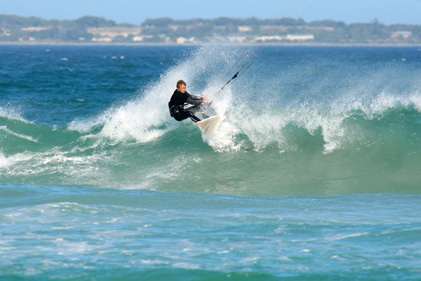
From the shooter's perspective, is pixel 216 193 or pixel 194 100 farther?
pixel 194 100

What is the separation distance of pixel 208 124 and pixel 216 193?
262 cm

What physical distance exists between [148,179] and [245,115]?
11.5ft

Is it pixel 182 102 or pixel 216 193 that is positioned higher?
pixel 182 102

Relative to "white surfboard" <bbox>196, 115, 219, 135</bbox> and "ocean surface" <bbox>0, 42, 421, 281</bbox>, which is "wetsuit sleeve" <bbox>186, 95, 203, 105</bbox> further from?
"ocean surface" <bbox>0, 42, 421, 281</bbox>

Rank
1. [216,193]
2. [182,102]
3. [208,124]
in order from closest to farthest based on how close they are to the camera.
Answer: [216,193] → [182,102] → [208,124]

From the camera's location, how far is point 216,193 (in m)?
9.43

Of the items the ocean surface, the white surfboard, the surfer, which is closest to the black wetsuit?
the surfer

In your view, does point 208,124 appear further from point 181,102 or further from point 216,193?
point 216,193

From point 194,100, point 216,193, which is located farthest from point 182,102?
point 216,193

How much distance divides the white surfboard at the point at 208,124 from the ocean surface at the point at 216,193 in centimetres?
36

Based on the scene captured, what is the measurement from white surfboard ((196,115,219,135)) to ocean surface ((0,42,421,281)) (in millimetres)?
360

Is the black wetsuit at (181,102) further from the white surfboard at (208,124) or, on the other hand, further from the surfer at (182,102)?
the white surfboard at (208,124)

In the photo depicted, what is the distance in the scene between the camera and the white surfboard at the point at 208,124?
1154cm

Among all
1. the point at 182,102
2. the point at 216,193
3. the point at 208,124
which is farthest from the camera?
the point at 208,124
